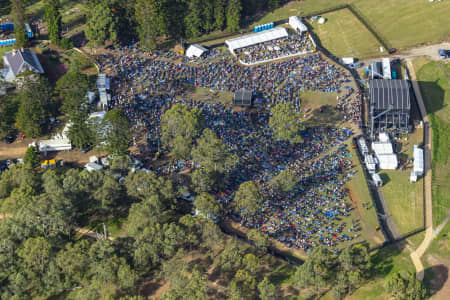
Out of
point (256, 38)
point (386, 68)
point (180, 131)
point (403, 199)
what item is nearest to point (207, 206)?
point (180, 131)

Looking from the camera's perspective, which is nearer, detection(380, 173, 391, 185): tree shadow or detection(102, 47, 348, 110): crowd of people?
detection(380, 173, 391, 185): tree shadow

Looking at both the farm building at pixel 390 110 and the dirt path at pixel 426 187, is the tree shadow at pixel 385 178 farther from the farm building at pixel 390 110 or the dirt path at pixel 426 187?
the farm building at pixel 390 110

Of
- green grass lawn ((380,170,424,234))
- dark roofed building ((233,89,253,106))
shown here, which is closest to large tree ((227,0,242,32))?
dark roofed building ((233,89,253,106))

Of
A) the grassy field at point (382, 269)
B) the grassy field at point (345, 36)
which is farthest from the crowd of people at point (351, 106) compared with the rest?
the grassy field at point (382, 269)

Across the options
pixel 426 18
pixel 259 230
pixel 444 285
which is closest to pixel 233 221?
pixel 259 230

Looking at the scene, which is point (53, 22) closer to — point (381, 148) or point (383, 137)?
point (383, 137)

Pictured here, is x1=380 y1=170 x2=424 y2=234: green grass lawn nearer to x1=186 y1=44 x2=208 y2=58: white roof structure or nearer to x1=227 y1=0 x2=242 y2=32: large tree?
x1=186 y1=44 x2=208 y2=58: white roof structure

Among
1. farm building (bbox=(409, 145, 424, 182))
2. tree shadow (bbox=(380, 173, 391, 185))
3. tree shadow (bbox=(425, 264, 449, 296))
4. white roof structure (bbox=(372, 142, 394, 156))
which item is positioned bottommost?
tree shadow (bbox=(425, 264, 449, 296))

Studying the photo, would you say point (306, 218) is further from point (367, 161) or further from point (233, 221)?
point (367, 161)
